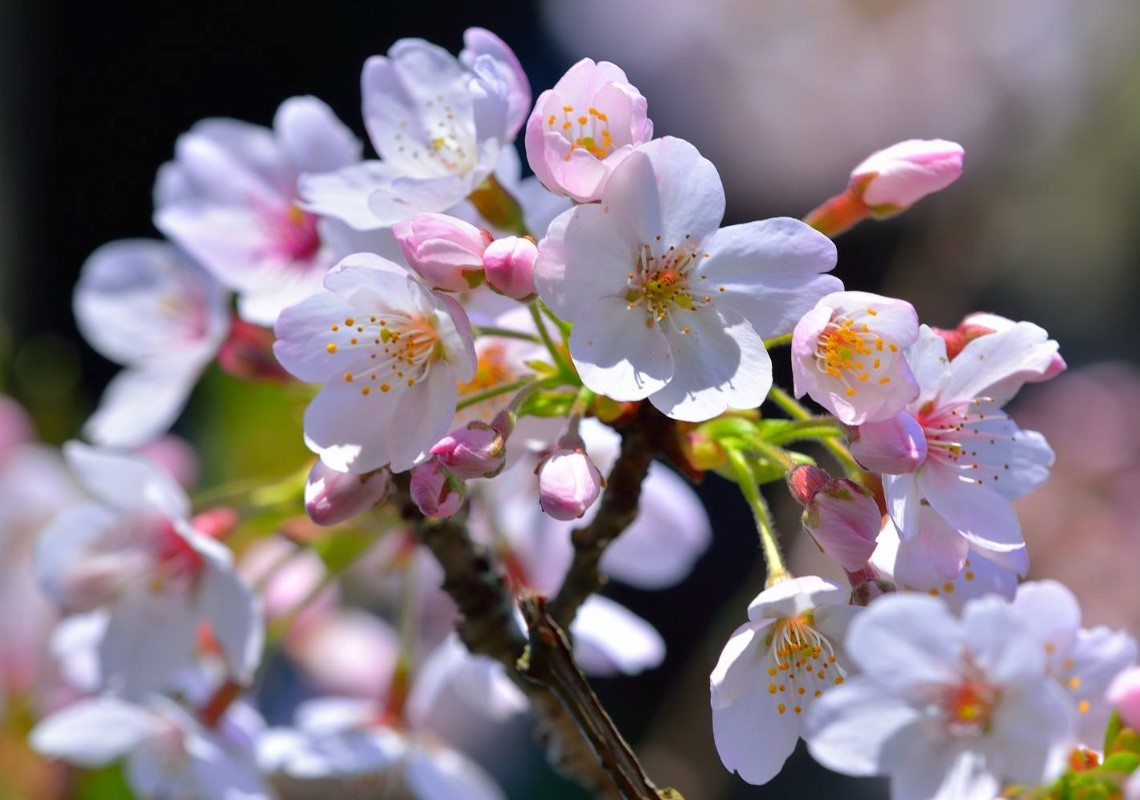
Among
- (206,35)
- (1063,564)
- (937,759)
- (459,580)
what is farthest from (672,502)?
(206,35)

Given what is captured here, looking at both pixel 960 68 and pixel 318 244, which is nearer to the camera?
pixel 318 244

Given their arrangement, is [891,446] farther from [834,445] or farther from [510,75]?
[510,75]

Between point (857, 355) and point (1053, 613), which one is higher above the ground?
point (857, 355)

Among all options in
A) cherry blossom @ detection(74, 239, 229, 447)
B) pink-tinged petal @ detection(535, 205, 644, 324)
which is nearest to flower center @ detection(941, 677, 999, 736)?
pink-tinged petal @ detection(535, 205, 644, 324)

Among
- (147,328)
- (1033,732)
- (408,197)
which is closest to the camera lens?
(1033,732)

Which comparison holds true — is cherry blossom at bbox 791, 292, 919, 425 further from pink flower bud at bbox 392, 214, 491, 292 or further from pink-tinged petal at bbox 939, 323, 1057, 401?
pink flower bud at bbox 392, 214, 491, 292

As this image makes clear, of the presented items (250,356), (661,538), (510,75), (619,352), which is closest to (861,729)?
(619,352)

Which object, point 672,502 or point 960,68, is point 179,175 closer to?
point 672,502

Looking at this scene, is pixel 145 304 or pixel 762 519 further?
pixel 145 304
